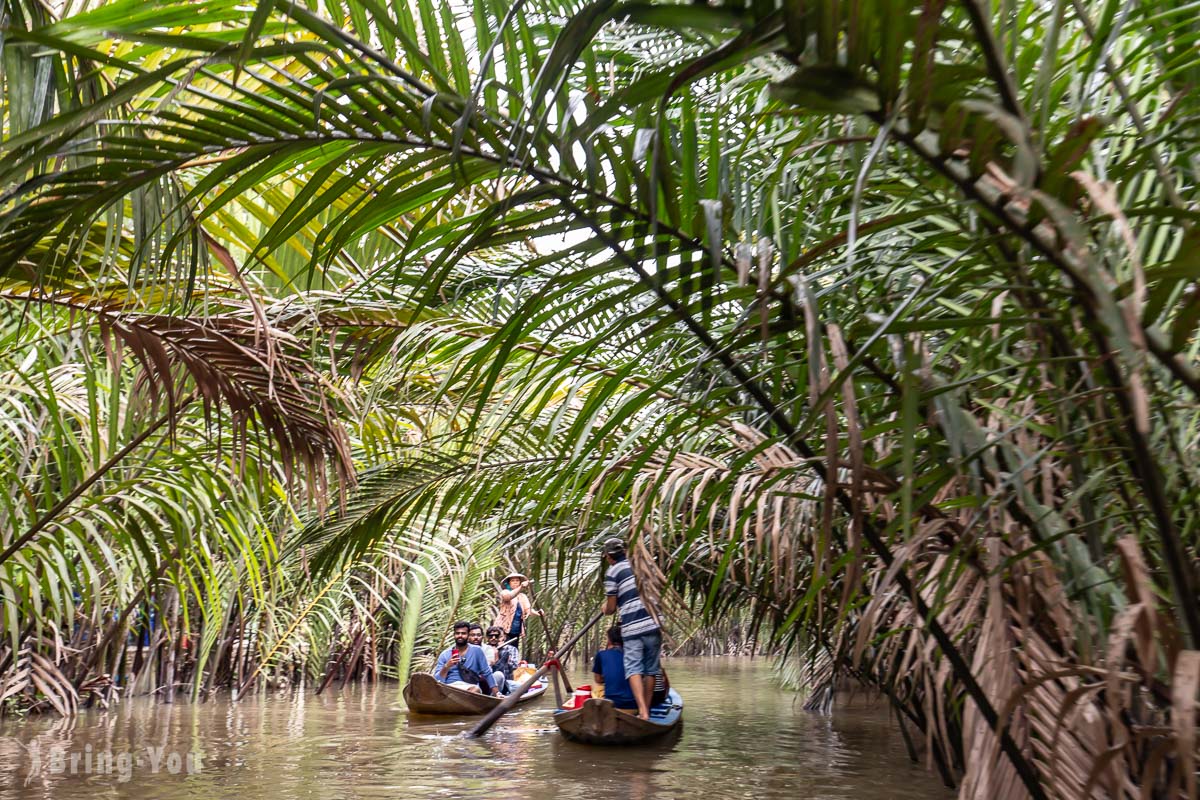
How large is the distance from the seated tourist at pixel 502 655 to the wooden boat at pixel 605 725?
4.74 meters

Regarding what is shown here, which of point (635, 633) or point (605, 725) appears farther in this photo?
point (635, 633)

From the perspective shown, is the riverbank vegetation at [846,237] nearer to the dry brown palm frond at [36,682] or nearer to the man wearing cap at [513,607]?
the dry brown palm frond at [36,682]

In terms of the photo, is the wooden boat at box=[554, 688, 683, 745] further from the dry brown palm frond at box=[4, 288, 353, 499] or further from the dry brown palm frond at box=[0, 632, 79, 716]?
the dry brown palm frond at box=[4, 288, 353, 499]

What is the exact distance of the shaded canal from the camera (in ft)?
25.4

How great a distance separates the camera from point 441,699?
12.9 m

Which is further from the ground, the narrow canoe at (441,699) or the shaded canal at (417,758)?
the narrow canoe at (441,699)

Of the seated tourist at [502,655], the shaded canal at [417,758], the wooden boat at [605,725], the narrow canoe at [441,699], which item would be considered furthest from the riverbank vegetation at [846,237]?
the seated tourist at [502,655]

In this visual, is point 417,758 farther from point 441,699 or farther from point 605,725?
point 441,699

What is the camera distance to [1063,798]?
2252 millimetres

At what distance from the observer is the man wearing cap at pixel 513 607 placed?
49.3 feet

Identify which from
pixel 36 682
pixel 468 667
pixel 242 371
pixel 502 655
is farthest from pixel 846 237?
pixel 502 655

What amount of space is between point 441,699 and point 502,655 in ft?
7.47

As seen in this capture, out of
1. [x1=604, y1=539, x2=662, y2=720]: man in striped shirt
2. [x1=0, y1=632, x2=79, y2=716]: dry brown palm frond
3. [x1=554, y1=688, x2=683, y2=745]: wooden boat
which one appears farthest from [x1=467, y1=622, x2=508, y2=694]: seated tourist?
[x1=0, y1=632, x2=79, y2=716]: dry brown palm frond

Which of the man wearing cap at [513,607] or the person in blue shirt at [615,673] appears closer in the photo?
the person in blue shirt at [615,673]
